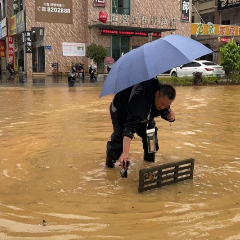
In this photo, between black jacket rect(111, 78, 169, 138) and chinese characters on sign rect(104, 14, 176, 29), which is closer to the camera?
black jacket rect(111, 78, 169, 138)

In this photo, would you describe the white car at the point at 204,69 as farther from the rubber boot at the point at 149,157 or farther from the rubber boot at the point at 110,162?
the rubber boot at the point at 110,162

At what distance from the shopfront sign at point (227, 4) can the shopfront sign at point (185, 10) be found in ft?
15.7

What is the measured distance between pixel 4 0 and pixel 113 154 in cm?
3509

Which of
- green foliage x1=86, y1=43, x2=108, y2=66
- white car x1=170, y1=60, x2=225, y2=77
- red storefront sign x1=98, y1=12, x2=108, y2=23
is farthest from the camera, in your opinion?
red storefront sign x1=98, y1=12, x2=108, y2=23

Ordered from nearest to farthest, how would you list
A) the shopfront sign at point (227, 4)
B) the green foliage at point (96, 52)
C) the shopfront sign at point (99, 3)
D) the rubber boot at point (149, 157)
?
the rubber boot at point (149, 157) → the green foliage at point (96, 52) → the shopfront sign at point (99, 3) → the shopfront sign at point (227, 4)

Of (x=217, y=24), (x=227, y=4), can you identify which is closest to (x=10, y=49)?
(x=217, y=24)

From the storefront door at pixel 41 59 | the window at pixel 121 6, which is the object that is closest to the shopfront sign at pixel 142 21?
the window at pixel 121 6

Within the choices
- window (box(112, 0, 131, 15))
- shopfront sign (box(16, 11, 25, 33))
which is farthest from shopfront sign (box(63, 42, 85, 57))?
window (box(112, 0, 131, 15))

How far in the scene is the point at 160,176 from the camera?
129 inches

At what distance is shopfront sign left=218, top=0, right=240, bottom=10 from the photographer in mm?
32878

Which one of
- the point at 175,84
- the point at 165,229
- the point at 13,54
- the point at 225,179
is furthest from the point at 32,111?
the point at 13,54

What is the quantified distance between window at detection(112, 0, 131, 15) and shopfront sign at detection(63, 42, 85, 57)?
392cm

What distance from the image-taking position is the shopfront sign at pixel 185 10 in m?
31.1

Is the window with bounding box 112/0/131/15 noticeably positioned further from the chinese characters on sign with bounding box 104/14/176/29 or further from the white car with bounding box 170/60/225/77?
the white car with bounding box 170/60/225/77
